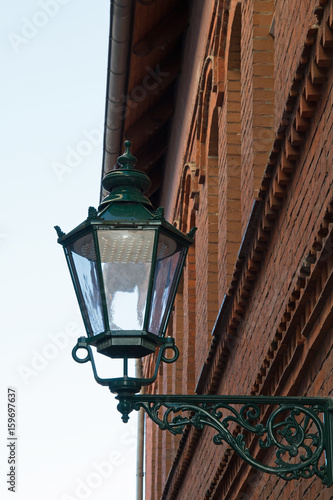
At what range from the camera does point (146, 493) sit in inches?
640

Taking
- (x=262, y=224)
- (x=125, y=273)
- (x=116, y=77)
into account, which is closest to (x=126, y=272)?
(x=125, y=273)

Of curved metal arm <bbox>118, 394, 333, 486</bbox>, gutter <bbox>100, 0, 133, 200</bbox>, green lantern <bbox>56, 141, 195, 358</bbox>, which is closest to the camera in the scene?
curved metal arm <bbox>118, 394, 333, 486</bbox>

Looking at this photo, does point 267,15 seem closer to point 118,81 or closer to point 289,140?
point 289,140

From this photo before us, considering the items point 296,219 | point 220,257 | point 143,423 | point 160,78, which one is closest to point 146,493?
point 143,423

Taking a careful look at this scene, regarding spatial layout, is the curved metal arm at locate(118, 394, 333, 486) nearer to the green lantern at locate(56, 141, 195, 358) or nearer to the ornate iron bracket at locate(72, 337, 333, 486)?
the ornate iron bracket at locate(72, 337, 333, 486)

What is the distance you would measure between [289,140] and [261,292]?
4.03ft

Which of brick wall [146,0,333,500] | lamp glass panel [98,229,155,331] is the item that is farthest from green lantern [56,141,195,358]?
brick wall [146,0,333,500]

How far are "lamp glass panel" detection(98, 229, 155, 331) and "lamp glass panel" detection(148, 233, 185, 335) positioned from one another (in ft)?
0.18

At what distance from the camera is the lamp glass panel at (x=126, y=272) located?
4059 millimetres

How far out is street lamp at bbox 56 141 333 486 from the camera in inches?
156

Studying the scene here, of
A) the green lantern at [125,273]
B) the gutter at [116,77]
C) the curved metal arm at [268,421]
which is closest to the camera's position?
the curved metal arm at [268,421]

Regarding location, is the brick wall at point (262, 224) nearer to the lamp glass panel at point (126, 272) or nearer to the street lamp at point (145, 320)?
the street lamp at point (145, 320)

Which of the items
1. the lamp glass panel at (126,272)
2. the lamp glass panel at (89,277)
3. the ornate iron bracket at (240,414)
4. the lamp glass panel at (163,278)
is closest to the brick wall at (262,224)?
the ornate iron bracket at (240,414)

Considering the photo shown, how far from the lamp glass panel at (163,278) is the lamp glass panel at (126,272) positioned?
55mm
